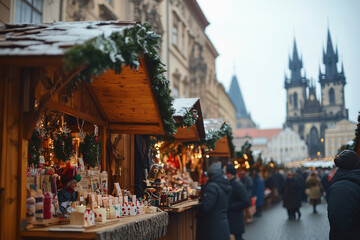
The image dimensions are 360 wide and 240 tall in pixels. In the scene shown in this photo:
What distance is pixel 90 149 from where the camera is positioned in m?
7.61

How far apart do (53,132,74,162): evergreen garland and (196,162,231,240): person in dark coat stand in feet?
8.33

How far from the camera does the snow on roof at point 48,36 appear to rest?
176 inches

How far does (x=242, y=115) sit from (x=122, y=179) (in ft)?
450

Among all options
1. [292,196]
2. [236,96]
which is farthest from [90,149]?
[236,96]

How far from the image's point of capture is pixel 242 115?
144375 millimetres

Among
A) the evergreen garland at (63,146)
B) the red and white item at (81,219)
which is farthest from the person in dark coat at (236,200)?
the red and white item at (81,219)

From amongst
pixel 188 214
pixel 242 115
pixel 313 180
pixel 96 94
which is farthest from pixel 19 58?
pixel 242 115

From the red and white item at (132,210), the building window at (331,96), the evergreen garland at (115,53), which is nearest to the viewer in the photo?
the evergreen garland at (115,53)

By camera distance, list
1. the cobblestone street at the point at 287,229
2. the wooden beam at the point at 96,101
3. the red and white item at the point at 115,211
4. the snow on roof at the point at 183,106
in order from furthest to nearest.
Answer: the cobblestone street at the point at 287,229
the snow on roof at the point at 183,106
the wooden beam at the point at 96,101
the red and white item at the point at 115,211

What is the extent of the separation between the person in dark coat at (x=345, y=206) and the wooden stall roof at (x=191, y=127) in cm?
369

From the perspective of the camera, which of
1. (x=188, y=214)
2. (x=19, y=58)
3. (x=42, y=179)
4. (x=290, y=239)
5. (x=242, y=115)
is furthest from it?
(x=242, y=115)

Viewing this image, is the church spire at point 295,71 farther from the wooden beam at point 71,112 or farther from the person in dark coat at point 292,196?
the wooden beam at point 71,112

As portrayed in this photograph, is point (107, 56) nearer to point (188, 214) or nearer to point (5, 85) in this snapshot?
point (5, 85)

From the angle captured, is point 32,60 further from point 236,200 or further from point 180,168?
point 180,168
